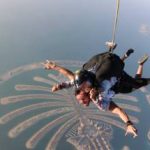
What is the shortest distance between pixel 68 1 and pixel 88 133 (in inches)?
1307

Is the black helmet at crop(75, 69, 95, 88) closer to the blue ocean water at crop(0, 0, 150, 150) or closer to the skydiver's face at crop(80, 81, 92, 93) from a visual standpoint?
the skydiver's face at crop(80, 81, 92, 93)

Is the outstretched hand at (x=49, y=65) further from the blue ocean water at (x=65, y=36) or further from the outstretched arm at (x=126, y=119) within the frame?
the blue ocean water at (x=65, y=36)

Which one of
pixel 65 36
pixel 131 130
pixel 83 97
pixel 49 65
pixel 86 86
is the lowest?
pixel 65 36

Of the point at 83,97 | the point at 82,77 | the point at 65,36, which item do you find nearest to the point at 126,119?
the point at 83,97

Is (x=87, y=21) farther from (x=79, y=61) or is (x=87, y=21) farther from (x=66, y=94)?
(x=66, y=94)

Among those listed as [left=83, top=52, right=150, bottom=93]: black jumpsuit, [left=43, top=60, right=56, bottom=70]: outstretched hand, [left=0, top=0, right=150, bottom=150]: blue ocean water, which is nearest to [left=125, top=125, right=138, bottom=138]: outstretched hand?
[left=83, top=52, right=150, bottom=93]: black jumpsuit

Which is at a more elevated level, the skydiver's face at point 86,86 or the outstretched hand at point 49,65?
the outstretched hand at point 49,65

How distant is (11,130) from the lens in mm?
45812

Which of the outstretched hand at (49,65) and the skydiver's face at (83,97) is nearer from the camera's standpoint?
the skydiver's face at (83,97)

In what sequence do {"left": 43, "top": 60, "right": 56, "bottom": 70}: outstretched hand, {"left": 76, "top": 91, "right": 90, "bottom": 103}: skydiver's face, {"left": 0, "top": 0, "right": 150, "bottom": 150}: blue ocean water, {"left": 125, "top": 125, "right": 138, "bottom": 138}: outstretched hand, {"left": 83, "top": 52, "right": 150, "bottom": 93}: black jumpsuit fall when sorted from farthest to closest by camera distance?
{"left": 0, "top": 0, "right": 150, "bottom": 150}: blue ocean water
{"left": 43, "top": 60, "right": 56, "bottom": 70}: outstretched hand
{"left": 83, "top": 52, "right": 150, "bottom": 93}: black jumpsuit
{"left": 76, "top": 91, "right": 90, "bottom": 103}: skydiver's face
{"left": 125, "top": 125, "right": 138, "bottom": 138}: outstretched hand

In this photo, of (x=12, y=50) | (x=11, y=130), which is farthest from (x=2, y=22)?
(x=11, y=130)

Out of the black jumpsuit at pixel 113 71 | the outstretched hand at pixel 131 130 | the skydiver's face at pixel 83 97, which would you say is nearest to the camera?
the outstretched hand at pixel 131 130

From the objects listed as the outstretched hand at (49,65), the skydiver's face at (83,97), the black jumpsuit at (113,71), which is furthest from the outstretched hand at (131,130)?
the outstretched hand at (49,65)

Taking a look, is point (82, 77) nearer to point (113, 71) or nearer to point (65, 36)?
point (113, 71)
